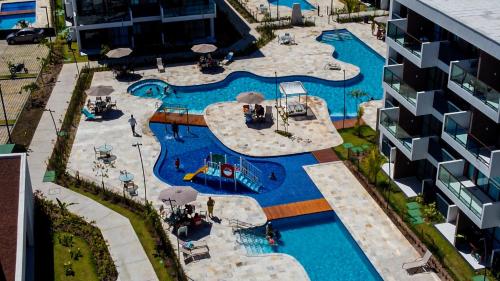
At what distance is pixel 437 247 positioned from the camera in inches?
1474

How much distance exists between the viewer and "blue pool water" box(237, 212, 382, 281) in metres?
36.7

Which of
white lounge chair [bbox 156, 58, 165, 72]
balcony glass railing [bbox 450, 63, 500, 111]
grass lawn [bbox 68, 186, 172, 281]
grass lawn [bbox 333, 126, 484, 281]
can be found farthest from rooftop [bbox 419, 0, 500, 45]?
white lounge chair [bbox 156, 58, 165, 72]

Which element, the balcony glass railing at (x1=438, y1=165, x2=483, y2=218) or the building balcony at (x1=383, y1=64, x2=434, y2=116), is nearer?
the balcony glass railing at (x1=438, y1=165, x2=483, y2=218)

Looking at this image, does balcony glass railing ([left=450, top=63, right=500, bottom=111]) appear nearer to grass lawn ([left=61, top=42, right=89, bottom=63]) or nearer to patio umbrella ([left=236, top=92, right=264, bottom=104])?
patio umbrella ([left=236, top=92, right=264, bottom=104])

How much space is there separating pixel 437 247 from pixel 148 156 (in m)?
22.0

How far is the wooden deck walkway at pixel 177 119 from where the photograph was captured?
2114 inches

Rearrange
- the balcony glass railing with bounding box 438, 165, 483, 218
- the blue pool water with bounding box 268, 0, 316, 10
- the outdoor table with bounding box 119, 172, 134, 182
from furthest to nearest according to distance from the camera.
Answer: the blue pool water with bounding box 268, 0, 316, 10, the outdoor table with bounding box 119, 172, 134, 182, the balcony glass railing with bounding box 438, 165, 483, 218

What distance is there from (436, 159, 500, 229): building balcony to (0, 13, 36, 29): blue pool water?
59.5 meters

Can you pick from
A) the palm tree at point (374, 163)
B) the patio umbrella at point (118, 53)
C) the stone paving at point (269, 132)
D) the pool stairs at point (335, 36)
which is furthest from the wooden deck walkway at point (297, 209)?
the pool stairs at point (335, 36)

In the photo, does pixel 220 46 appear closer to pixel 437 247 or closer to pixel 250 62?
pixel 250 62

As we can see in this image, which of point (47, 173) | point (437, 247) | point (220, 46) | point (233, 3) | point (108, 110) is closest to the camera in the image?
Result: point (437, 247)

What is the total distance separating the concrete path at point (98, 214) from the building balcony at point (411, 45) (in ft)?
66.2

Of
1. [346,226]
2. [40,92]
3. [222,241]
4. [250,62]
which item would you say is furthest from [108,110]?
[346,226]

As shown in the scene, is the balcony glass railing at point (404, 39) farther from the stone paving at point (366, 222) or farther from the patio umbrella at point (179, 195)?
the patio umbrella at point (179, 195)
